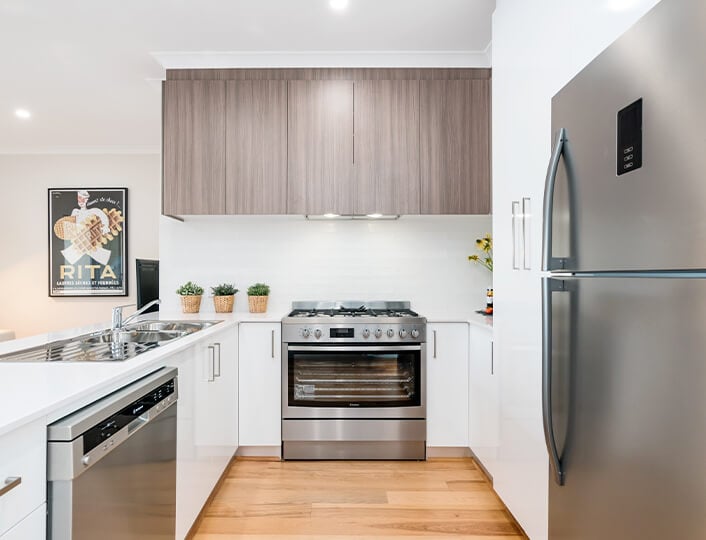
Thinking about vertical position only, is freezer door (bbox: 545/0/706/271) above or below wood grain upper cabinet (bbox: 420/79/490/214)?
below

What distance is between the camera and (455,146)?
10.1 ft

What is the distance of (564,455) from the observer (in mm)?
1395

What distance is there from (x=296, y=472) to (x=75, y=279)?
384 centimetres

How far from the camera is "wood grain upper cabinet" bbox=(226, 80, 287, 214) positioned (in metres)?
3.07

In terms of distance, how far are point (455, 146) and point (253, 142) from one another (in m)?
1.34

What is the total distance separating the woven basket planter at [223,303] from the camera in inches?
131

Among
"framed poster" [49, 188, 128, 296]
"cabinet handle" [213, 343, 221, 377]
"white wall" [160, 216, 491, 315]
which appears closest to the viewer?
"cabinet handle" [213, 343, 221, 377]

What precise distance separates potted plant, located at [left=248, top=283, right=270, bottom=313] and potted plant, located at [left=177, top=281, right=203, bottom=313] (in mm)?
368

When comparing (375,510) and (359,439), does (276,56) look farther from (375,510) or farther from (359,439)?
(375,510)

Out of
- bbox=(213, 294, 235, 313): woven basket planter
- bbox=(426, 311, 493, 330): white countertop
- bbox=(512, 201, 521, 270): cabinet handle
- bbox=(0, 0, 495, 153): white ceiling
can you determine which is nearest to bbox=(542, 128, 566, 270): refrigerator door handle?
bbox=(512, 201, 521, 270): cabinet handle

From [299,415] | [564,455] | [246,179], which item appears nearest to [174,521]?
[299,415]

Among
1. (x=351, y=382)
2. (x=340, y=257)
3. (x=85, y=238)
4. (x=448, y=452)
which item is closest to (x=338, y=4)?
(x=340, y=257)

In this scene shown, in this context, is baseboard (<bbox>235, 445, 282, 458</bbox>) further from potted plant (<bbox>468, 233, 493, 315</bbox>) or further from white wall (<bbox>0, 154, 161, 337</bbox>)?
white wall (<bbox>0, 154, 161, 337</bbox>)

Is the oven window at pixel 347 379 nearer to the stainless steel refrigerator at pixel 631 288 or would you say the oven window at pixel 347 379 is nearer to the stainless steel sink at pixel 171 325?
the stainless steel sink at pixel 171 325
